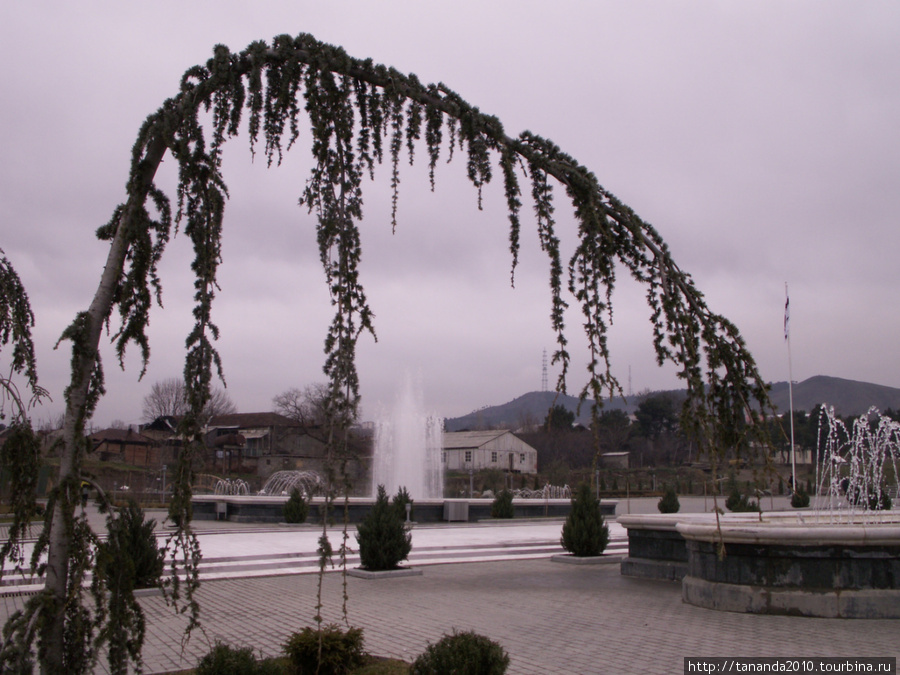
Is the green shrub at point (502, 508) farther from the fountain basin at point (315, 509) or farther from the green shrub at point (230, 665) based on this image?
the green shrub at point (230, 665)

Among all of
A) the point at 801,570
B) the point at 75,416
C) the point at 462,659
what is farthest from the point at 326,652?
the point at 801,570

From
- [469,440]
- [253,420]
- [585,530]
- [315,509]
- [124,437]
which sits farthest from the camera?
[253,420]

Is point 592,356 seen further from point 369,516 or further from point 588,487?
point 588,487

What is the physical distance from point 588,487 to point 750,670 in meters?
7.58

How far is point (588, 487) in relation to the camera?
44.3 ft

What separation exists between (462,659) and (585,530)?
10.1m

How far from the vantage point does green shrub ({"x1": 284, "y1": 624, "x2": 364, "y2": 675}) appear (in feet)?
16.7

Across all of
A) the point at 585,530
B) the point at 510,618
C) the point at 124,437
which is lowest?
the point at 510,618

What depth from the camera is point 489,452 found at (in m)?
74.1

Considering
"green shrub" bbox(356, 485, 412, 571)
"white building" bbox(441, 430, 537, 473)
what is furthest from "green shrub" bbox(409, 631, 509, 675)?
"white building" bbox(441, 430, 537, 473)

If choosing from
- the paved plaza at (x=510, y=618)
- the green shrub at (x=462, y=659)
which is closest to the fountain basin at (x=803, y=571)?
the paved plaza at (x=510, y=618)

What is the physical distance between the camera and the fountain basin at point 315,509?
21.5 meters

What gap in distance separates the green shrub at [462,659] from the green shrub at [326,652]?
72 cm

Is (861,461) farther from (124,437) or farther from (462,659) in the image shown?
(124,437)
